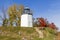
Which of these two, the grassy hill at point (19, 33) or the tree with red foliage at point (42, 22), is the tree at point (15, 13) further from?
the grassy hill at point (19, 33)

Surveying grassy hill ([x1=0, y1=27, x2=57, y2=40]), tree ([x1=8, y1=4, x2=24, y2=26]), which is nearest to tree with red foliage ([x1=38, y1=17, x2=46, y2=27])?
tree ([x1=8, y1=4, x2=24, y2=26])

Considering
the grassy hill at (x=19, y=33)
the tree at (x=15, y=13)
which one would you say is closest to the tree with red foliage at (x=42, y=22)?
the tree at (x=15, y=13)

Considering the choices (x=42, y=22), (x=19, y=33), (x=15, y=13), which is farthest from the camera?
(x=15, y=13)

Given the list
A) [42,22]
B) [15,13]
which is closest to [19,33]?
[42,22]

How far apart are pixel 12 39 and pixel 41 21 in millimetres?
15019

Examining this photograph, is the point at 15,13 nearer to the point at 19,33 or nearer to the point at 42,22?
the point at 42,22

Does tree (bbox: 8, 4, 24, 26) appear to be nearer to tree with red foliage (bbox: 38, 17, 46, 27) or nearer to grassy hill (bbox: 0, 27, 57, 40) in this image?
tree with red foliage (bbox: 38, 17, 46, 27)

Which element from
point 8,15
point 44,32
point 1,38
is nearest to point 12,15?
point 8,15

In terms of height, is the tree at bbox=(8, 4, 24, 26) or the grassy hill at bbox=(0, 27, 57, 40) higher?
the tree at bbox=(8, 4, 24, 26)

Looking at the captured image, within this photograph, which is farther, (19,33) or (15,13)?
(15,13)

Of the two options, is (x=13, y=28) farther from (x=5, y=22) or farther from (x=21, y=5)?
Result: (x=21, y=5)

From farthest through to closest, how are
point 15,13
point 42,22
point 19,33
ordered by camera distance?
point 15,13
point 42,22
point 19,33

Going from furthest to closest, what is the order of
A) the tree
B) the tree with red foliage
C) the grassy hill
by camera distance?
the tree, the tree with red foliage, the grassy hill

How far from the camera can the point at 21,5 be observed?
143 ft
